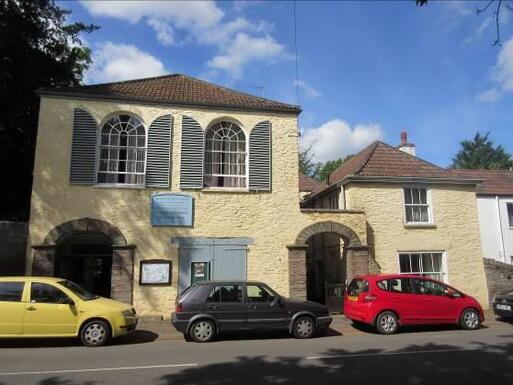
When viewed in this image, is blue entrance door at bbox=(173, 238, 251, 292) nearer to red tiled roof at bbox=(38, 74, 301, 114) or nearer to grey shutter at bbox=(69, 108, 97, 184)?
grey shutter at bbox=(69, 108, 97, 184)

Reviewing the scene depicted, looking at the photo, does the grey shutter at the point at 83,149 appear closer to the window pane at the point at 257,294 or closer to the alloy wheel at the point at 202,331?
the alloy wheel at the point at 202,331

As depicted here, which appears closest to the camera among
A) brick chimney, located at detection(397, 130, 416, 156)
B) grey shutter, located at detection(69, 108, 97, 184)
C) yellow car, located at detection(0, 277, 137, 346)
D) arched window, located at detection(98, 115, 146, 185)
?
yellow car, located at detection(0, 277, 137, 346)

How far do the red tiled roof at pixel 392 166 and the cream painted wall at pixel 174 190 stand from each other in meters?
2.35

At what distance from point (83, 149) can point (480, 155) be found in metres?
58.5

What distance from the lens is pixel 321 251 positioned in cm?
2155

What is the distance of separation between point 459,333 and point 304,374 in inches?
265

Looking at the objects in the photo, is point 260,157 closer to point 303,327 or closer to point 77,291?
point 303,327

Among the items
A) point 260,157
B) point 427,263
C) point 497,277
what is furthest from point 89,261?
point 497,277

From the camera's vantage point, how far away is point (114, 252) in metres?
15.5

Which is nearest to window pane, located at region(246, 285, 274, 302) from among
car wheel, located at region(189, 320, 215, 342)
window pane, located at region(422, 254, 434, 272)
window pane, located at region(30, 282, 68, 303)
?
car wheel, located at region(189, 320, 215, 342)

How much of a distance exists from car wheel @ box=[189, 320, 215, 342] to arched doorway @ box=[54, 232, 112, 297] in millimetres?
7056

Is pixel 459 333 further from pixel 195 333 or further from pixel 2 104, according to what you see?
pixel 2 104

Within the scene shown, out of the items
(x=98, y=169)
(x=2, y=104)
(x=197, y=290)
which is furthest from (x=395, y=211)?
(x=2, y=104)

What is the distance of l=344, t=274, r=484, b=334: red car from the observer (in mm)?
12445
